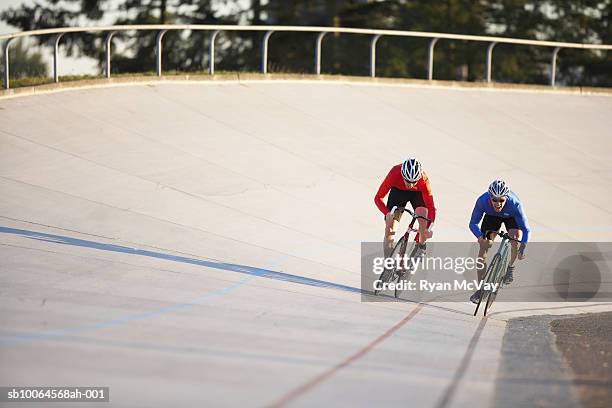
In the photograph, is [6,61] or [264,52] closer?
[6,61]

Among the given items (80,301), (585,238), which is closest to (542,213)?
(585,238)

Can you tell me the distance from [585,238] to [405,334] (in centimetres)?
668

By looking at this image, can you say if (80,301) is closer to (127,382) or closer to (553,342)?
(127,382)

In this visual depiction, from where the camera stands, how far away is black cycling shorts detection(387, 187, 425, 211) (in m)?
10.7

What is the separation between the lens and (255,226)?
12.1 m

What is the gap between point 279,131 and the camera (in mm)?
15914

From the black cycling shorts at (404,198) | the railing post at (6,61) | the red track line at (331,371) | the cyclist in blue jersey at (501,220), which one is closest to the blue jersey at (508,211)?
the cyclist in blue jersey at (501,220)

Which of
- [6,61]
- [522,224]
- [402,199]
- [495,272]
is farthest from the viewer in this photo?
[6,61]

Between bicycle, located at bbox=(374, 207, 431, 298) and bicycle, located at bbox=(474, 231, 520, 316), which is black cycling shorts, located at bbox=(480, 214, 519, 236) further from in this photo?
bicycle, located at bbox=(374, 207, 431, 298)

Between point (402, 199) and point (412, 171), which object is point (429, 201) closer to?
point (402, 199)

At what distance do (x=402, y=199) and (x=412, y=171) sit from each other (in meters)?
0.69

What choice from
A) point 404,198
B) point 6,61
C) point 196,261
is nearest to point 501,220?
point 404,198

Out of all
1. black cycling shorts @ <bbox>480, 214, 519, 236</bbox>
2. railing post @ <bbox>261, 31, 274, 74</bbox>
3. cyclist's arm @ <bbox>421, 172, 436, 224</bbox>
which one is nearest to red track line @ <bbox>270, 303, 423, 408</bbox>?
cyclist's arm @ <bbox>421, 172, 436, 224</bbox>

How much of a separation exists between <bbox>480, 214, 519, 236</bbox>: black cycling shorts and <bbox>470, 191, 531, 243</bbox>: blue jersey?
3.0 inches
